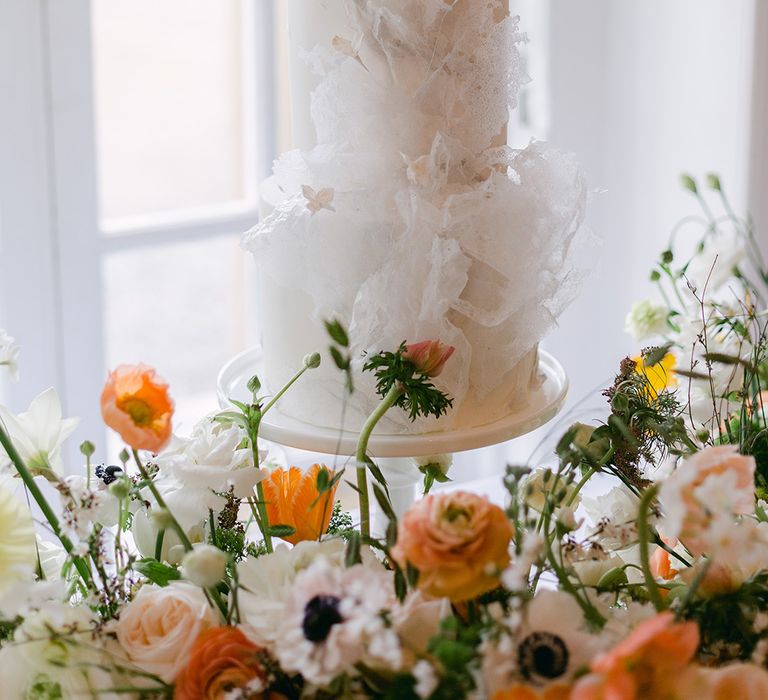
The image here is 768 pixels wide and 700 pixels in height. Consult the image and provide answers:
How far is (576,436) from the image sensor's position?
0.55 m

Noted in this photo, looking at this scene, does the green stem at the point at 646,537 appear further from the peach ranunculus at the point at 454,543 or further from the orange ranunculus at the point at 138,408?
the orange ranunculus at the point at 138,408

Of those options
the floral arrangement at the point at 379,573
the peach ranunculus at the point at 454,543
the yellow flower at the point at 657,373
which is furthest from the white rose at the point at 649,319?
the peach ranunculus at the point at 454,543

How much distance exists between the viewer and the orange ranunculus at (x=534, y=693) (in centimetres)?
38

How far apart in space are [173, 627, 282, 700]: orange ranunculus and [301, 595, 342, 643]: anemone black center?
0.21 ft

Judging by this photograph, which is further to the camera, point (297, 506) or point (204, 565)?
point (297, 506)

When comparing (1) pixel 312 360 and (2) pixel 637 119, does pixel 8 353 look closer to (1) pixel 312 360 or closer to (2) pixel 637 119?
(1) pixel 312 360

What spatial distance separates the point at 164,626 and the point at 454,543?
0.15 metres

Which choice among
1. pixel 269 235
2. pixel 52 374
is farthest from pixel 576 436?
pixel 52 374

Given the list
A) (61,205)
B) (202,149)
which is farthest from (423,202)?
(202,149)

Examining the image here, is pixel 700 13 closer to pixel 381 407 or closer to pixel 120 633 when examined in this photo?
pixel 381 407

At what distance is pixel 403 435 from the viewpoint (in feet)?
1.91

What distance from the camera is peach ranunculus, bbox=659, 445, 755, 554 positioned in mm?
395

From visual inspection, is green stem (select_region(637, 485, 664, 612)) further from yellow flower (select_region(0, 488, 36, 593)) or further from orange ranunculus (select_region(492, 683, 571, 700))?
yellow flower (select_region(0, 488, 36, 593))

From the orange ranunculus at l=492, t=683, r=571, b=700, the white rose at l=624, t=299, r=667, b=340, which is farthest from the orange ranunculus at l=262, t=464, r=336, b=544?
the white rose at l=624, t=299, r=667, b=340
